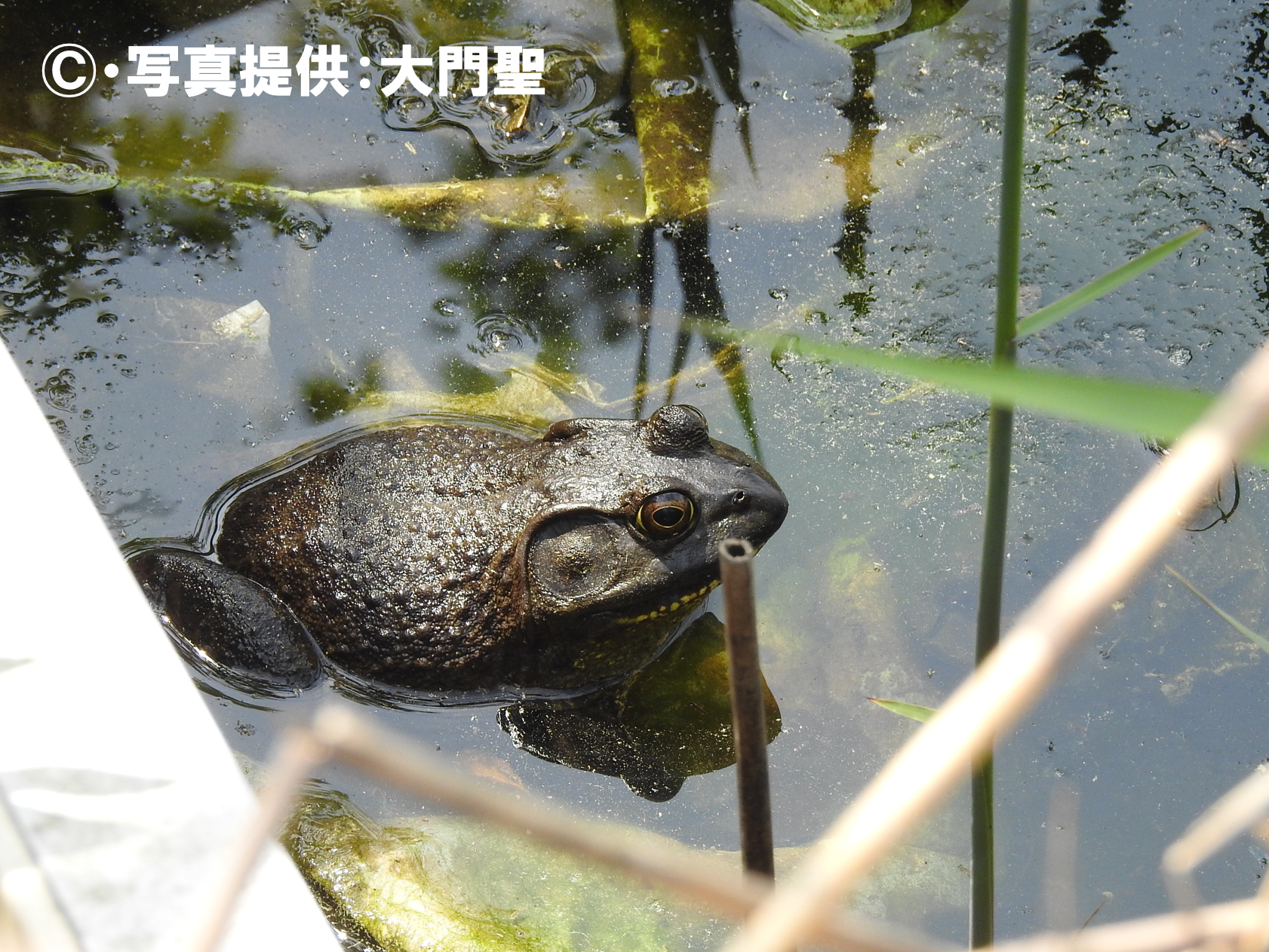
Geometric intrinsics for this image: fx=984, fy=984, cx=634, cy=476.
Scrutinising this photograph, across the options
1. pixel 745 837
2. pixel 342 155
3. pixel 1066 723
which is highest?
pixel 745 837

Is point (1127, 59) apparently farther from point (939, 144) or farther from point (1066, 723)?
point (1066, 723)

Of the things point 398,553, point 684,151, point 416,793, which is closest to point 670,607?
point 398,553

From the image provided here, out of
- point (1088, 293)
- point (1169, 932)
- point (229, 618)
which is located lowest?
point (229, 618)

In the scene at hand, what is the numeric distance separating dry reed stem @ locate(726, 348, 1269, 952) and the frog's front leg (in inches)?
130

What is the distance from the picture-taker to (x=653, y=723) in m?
3.87

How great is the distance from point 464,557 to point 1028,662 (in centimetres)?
317

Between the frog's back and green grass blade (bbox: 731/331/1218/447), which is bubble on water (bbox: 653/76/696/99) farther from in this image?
green grass blade (bbox: 731/331/1218/447)

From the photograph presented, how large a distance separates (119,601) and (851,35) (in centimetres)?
468

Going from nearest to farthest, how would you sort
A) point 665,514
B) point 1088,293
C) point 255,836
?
point 255,836 < point 1088,293 < point 665,514

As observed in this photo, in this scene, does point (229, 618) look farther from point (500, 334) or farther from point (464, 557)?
point (500, 334)

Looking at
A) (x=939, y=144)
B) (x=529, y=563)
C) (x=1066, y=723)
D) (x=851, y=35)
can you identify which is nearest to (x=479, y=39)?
(x=851, y=35)

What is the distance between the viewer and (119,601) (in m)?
1.54

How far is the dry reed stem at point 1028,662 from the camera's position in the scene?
0.56m

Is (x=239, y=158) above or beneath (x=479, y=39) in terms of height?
beneath
